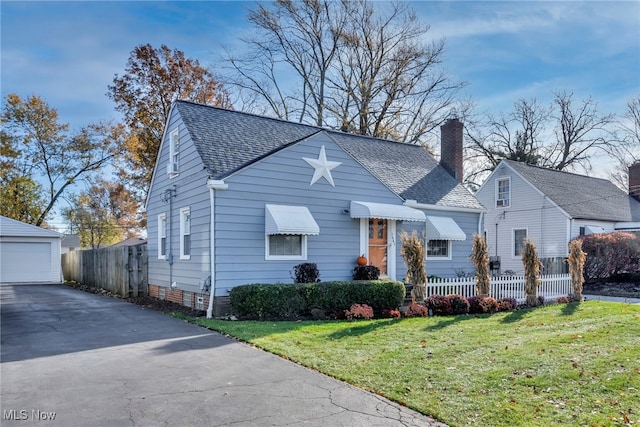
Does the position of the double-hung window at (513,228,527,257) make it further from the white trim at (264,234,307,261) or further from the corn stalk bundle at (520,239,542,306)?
the white trim at (264,234,307,261)

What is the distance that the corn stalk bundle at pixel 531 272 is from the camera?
1269cm

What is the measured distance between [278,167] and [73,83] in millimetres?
7860

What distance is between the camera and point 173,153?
13867 mm

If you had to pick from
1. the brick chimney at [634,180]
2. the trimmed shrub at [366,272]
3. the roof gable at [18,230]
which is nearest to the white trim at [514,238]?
the brick chimney at [634,180]

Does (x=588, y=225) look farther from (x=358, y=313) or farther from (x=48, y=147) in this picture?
(x=48, y=147)

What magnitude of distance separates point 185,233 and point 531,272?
33.7 feet

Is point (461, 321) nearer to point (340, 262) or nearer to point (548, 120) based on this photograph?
point (340, 262)

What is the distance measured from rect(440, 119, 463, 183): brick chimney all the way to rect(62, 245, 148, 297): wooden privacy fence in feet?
42.6

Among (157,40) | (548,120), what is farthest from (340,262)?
(548,120)

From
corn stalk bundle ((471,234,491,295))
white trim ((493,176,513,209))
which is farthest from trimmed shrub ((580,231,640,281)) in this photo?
corn stalk bundle ((471,234,491,295))

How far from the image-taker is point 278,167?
12.0 metres

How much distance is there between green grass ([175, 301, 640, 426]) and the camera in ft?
14.9

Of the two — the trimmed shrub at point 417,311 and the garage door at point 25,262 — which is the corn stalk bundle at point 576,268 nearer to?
the trimmed shrub at point 417,311

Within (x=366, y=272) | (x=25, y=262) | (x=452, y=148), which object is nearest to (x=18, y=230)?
(x=25, y=262)
